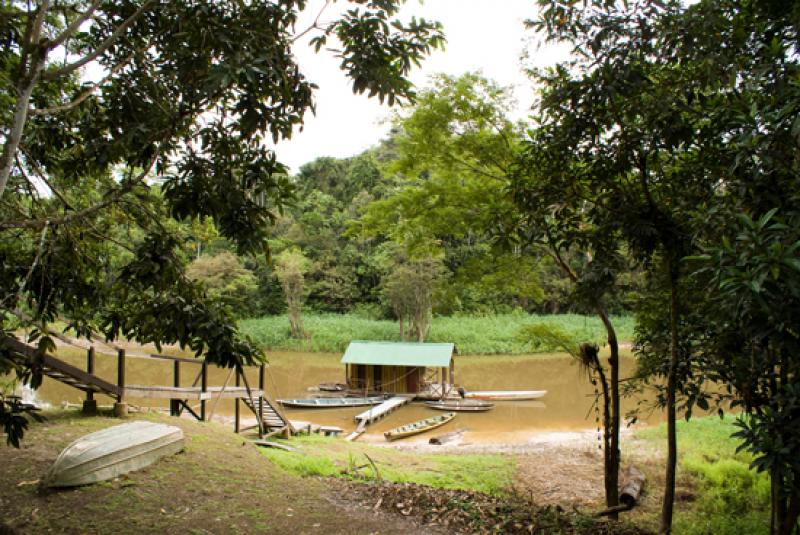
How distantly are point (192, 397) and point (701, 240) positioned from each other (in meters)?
8.78

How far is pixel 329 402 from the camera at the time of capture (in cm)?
1848

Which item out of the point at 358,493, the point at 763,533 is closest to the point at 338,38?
the point at 358,493

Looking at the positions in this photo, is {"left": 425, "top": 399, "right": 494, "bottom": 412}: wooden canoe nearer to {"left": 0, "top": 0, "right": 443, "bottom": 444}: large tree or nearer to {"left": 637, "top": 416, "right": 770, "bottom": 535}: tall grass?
{"left": 637, "top": 416, "right": 770, "bottom": 535}: tall grass

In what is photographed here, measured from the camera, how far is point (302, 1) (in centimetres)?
461

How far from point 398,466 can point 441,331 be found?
72.9ft

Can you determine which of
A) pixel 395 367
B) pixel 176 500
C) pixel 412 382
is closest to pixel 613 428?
pixel 176 500

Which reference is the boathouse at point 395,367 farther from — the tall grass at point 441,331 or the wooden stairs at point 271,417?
the tall grass at point 441,331

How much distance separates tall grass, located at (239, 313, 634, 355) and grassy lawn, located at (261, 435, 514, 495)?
18532 millimetres

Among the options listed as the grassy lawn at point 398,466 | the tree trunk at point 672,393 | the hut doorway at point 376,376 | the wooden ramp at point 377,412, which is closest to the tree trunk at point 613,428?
the tree trunk at point 672,393

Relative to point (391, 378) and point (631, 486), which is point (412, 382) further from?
point (631, 486)

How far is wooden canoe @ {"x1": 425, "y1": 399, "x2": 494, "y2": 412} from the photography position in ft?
59.7

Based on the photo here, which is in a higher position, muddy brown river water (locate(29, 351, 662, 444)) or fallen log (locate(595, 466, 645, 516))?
fallen log (locate(595, 466, 645, 516))

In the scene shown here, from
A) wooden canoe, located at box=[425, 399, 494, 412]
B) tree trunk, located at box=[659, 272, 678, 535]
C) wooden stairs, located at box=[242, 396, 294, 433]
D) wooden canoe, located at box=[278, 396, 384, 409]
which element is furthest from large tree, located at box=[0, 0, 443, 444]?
wooden canoe, located at box=[425, 399, 494, 412]

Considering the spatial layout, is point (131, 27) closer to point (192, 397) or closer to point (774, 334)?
point (774, 334)
